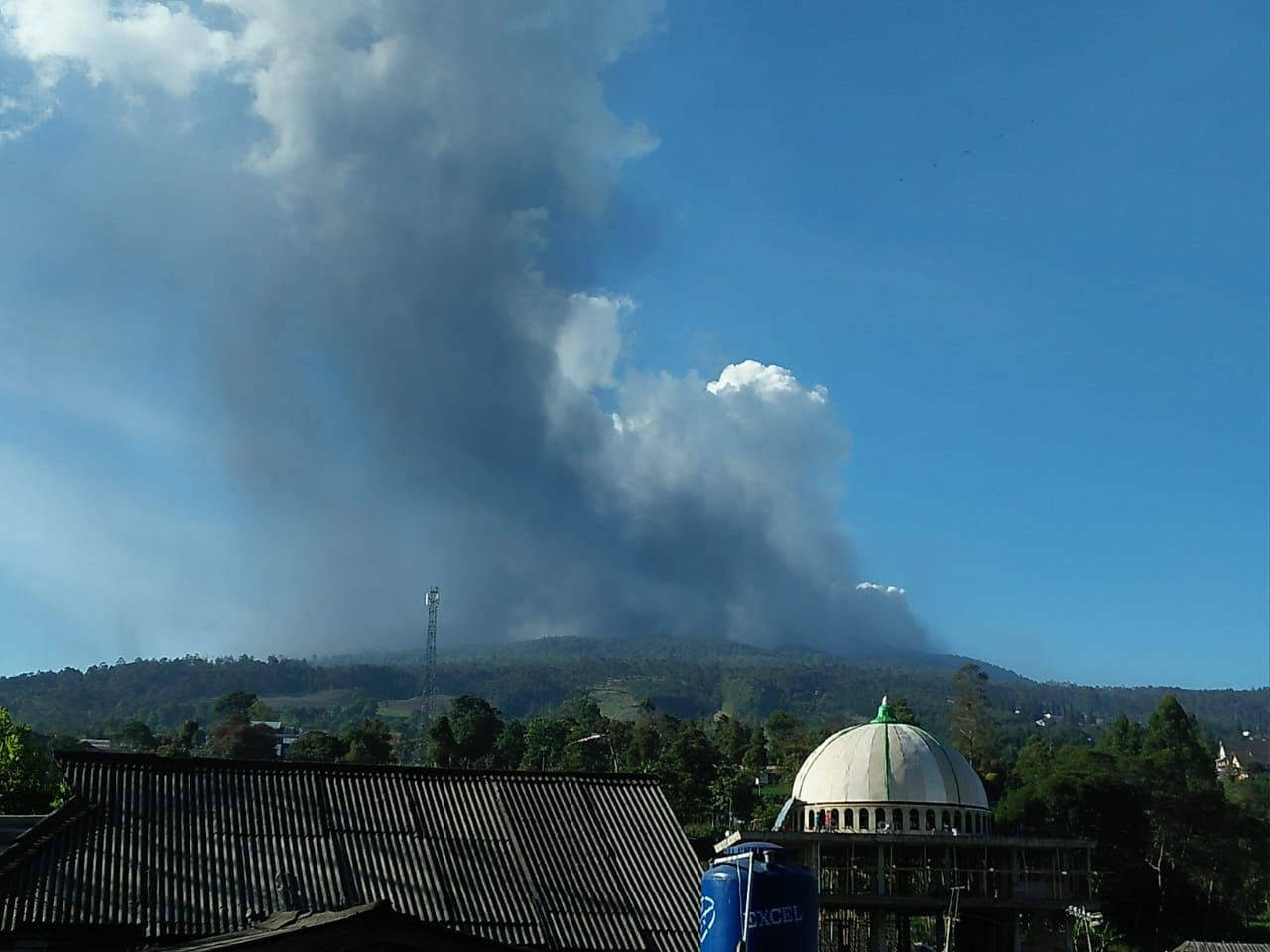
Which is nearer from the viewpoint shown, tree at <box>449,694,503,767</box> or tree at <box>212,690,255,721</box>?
tree at <box>449,694,503,767</box>

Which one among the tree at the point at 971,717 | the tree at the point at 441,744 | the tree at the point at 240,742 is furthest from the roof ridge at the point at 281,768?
the tree at the point at 240,742

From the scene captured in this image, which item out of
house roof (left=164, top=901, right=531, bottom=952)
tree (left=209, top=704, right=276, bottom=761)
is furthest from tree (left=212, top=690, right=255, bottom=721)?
house roof (left=164, top=901, right=531, bottom=952)

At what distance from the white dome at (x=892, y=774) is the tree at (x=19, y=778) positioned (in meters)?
38.8

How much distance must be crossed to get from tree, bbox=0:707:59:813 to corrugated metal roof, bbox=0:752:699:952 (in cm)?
4126

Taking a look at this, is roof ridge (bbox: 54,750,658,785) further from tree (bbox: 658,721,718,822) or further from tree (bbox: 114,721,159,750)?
tree (bbox: 114,721,159,750)

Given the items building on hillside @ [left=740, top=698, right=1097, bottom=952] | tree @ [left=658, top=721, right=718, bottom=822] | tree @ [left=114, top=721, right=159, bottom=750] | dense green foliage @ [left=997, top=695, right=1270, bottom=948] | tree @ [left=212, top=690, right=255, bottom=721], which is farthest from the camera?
tree @ [left=212, top=690, right=255, bottom=721]

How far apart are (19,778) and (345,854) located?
4572 cm

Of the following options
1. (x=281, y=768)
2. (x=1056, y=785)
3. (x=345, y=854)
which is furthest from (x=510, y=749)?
(x=345, y=854)

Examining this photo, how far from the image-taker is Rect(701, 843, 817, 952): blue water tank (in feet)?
52.0

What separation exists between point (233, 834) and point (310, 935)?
1293cm

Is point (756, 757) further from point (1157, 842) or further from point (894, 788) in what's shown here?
point (894, 788)

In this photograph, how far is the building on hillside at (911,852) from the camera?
4447cm

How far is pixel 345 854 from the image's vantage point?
24.0 meters

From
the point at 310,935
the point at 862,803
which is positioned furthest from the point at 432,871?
the point at 862,803
